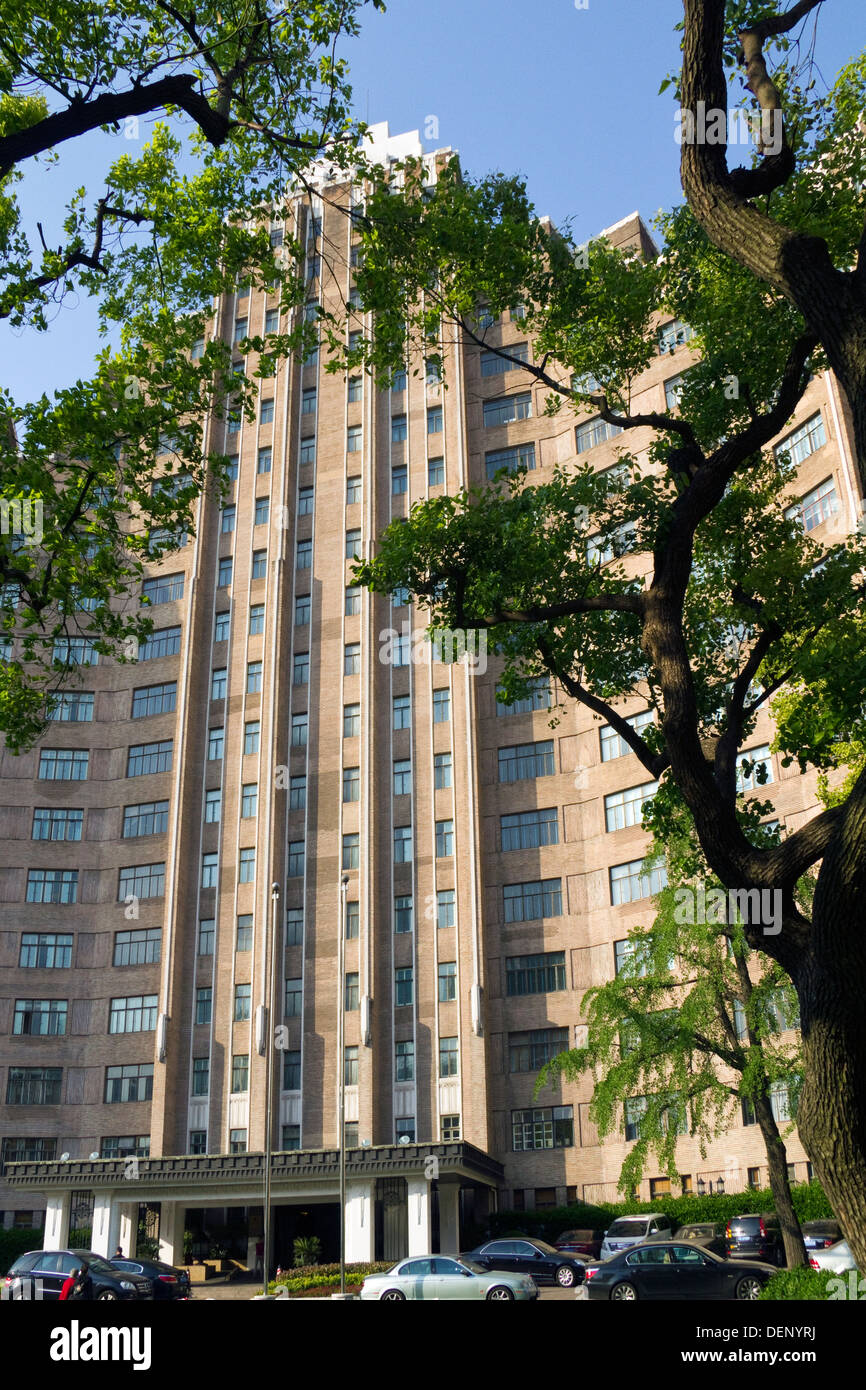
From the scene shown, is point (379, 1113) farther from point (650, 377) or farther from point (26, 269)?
point (26, 269)

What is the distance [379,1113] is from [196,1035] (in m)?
9.10

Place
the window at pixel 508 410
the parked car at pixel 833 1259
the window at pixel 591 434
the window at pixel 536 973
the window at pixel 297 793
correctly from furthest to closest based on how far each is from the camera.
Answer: the window at pixel 508 410 → the window at pixel 591 434 → the window at pixel 297 793 → the window at pixel 536 973 → the parked car at pixel 833 1259

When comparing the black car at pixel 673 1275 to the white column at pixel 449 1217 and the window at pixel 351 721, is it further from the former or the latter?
the window at pixel 351 721

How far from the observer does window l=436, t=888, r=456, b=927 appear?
154ft

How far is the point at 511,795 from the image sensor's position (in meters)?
49.8

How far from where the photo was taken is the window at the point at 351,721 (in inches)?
1996

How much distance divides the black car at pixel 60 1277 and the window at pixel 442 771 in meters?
24.4

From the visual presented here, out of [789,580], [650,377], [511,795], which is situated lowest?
[789,580]

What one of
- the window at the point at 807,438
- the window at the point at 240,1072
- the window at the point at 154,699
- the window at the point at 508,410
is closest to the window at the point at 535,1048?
the window at the point at 240,1072

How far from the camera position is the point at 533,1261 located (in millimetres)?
30297

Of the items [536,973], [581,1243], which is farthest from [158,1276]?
[536,973]

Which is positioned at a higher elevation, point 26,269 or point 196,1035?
point 26,269
